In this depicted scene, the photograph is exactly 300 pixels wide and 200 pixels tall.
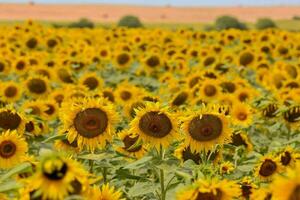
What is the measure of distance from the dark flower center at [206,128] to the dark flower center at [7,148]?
1385 millimetres

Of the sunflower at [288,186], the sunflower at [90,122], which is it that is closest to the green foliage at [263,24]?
the sunflower at [90,122]

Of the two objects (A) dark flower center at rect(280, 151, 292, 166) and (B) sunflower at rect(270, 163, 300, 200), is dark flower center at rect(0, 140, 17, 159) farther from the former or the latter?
(B) sunflower at rect(270, 163, 300, 200)

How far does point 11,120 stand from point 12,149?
109 centimetres

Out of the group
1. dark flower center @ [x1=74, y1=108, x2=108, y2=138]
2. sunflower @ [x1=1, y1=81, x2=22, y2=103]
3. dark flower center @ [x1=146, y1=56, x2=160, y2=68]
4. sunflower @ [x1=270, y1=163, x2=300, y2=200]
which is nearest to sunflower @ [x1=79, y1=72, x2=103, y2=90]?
sunflower @ [x1=1, y1=81, x2=22, y2=103]

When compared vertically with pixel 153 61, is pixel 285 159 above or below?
above

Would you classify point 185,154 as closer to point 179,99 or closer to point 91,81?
point 179,99

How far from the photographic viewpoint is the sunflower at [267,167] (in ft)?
18.1

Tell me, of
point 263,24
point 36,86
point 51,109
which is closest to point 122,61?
point 36,86

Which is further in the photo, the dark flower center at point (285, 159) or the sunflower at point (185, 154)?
the sunflower at point (185, 154)

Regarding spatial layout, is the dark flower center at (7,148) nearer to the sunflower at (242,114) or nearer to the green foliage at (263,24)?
the sunflower at (242,114)

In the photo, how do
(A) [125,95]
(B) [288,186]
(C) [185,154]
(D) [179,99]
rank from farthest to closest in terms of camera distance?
(A) [125,95] → (D) [179,99] → (C) [185,154] → (B) [288,186]

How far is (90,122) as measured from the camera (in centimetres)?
559

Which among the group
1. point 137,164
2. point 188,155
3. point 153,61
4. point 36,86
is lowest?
point 153,61

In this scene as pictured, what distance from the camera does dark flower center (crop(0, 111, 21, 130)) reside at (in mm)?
6664
